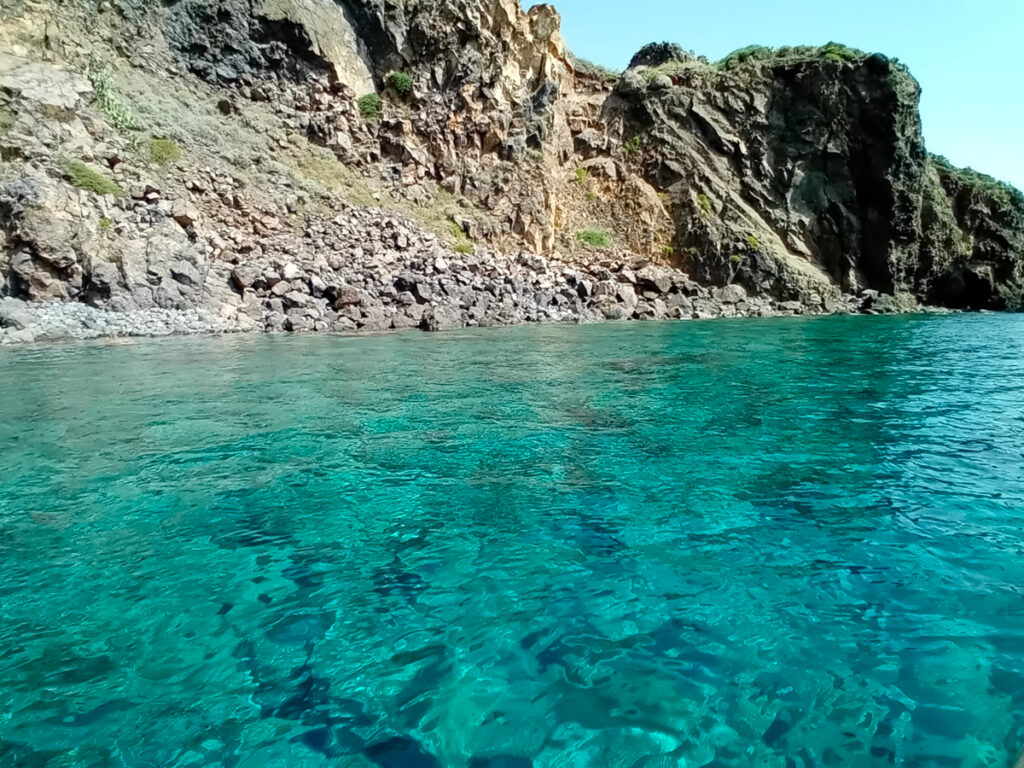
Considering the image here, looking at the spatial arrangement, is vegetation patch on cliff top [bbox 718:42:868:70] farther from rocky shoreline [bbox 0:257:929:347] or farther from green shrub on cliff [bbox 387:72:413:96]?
green shrub on cliff [bbox 387:72:413:96]

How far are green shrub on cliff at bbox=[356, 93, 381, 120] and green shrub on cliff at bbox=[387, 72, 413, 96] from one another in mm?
1306

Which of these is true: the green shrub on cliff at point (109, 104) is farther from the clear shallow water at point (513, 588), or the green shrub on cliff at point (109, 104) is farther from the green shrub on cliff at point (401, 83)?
the clear shallow water at point (513, 588)

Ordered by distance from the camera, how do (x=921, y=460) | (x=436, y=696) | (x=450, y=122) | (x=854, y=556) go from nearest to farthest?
(x=436, y=696), (x=854, y=556), (x=921, y=460), (x=450, y=122)

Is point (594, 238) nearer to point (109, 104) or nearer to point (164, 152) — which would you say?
point (164, 152)

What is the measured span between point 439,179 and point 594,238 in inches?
349

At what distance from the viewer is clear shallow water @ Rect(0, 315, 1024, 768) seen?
99.2 inches

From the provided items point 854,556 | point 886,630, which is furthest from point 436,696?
point 854,556

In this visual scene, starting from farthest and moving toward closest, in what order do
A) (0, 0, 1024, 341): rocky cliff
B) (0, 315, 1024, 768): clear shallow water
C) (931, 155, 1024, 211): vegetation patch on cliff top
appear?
(931, 155, 1024, 211): vegetation patch on cliff top, (0, 0, 1024, 341): rocky cliff, (0, 315, 1024, 768): clear shallow water

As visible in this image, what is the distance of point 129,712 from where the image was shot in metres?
2.60

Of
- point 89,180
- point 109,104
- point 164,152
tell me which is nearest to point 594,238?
point 164,152

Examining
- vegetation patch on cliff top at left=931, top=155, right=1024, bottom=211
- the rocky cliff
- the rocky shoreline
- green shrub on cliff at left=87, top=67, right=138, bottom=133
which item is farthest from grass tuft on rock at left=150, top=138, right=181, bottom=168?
vegetation patch on cliff top at left=931, top=155, right=1024, bottom=211

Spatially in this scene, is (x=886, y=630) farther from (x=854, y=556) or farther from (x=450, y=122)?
(x=450, y=122)

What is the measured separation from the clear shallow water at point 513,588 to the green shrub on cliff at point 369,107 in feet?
87.8

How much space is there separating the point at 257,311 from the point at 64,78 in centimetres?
1097
